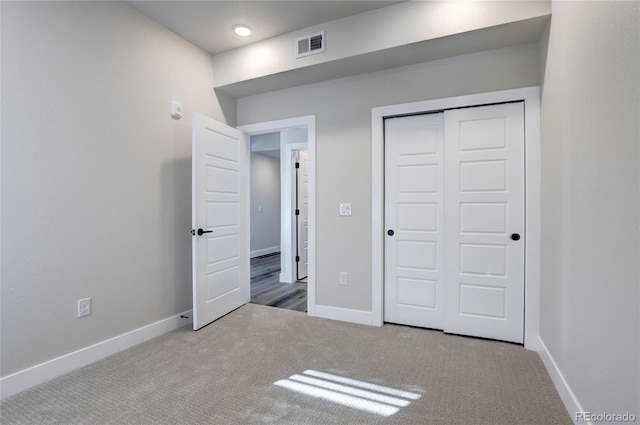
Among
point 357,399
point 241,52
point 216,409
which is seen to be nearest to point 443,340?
point 357,399

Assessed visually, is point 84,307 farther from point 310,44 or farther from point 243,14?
point 310,44

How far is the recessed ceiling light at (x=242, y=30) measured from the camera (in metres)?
2.73

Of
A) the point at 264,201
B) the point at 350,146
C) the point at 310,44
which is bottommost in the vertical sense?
the point at 264,201

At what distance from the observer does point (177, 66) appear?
2.88m

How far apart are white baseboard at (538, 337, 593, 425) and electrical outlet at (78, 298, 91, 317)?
3072mm

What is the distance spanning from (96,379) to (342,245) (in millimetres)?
2162

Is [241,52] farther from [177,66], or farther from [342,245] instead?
[342,245]

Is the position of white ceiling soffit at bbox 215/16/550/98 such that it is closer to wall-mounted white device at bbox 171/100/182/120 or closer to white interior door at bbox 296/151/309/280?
wall-mounted white device at bbox 171/100/182/120

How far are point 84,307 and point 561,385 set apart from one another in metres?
3.18

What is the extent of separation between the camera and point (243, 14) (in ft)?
8.39

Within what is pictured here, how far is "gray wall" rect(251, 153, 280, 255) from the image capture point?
7105 mm

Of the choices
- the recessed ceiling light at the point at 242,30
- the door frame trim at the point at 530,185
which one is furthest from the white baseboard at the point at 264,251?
the door frame trim at the point at 530,185

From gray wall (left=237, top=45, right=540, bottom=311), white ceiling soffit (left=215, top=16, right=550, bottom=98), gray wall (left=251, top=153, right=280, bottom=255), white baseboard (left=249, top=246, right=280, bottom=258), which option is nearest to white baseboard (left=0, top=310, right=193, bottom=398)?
gray wall (left=237, top=45, right=540, bottom=311)

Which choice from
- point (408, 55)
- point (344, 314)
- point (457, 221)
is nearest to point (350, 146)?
point (408, 55)
